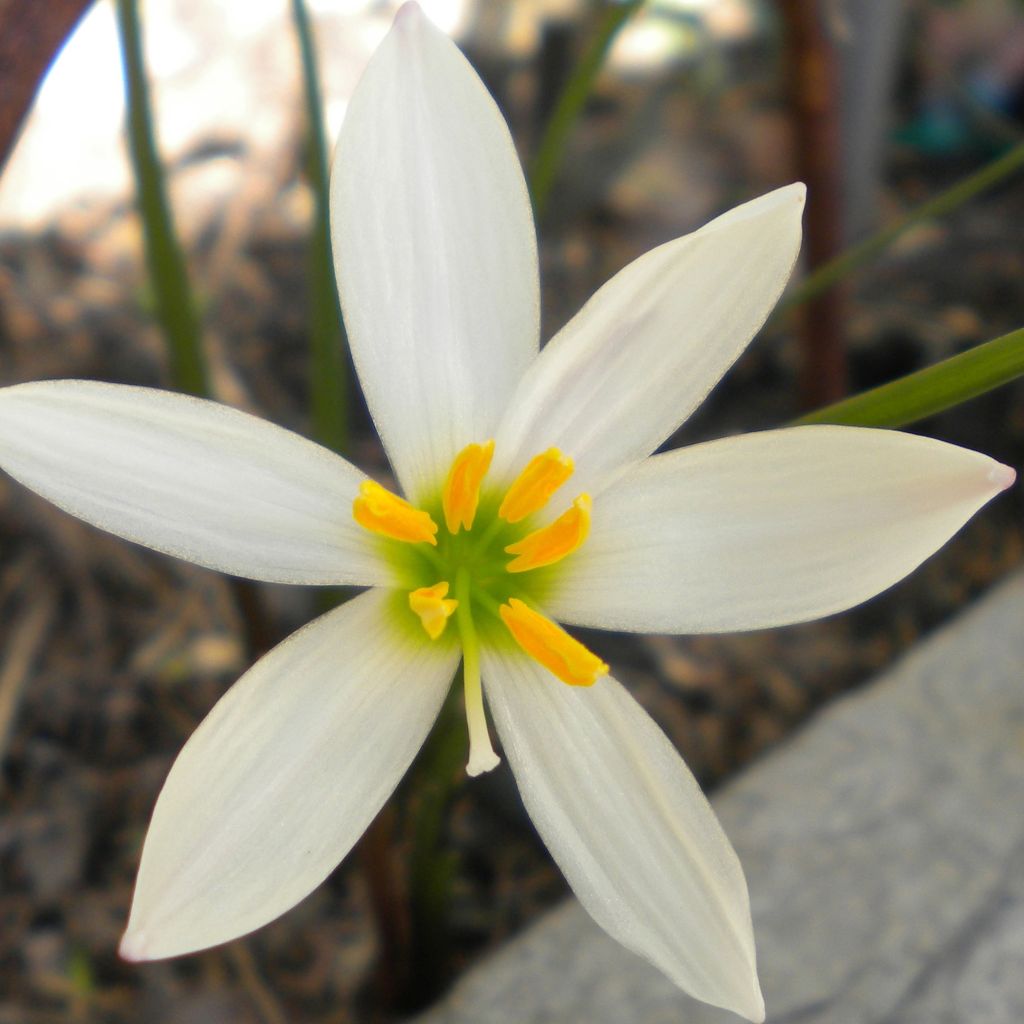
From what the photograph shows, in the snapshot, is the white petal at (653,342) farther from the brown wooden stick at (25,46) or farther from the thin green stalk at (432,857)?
the brown wooden stick at (25,46)

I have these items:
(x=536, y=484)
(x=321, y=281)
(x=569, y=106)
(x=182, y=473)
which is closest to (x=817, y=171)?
(x=569, y=106)

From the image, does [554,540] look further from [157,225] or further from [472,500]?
[157,225]

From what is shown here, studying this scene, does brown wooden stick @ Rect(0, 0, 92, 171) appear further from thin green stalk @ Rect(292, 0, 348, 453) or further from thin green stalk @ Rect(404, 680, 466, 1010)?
thin green stalk @ Rect(404, 680, 466, 1010)

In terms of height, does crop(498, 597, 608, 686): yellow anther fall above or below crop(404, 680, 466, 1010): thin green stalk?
above

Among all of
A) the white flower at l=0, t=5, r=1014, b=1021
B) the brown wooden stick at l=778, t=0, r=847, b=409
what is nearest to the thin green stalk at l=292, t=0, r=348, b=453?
the white flower at l=0, t=5, r=1014, b=1021

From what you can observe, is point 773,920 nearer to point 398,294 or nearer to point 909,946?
point 909,946

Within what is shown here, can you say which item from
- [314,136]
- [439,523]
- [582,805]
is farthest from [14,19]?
[582,805]
